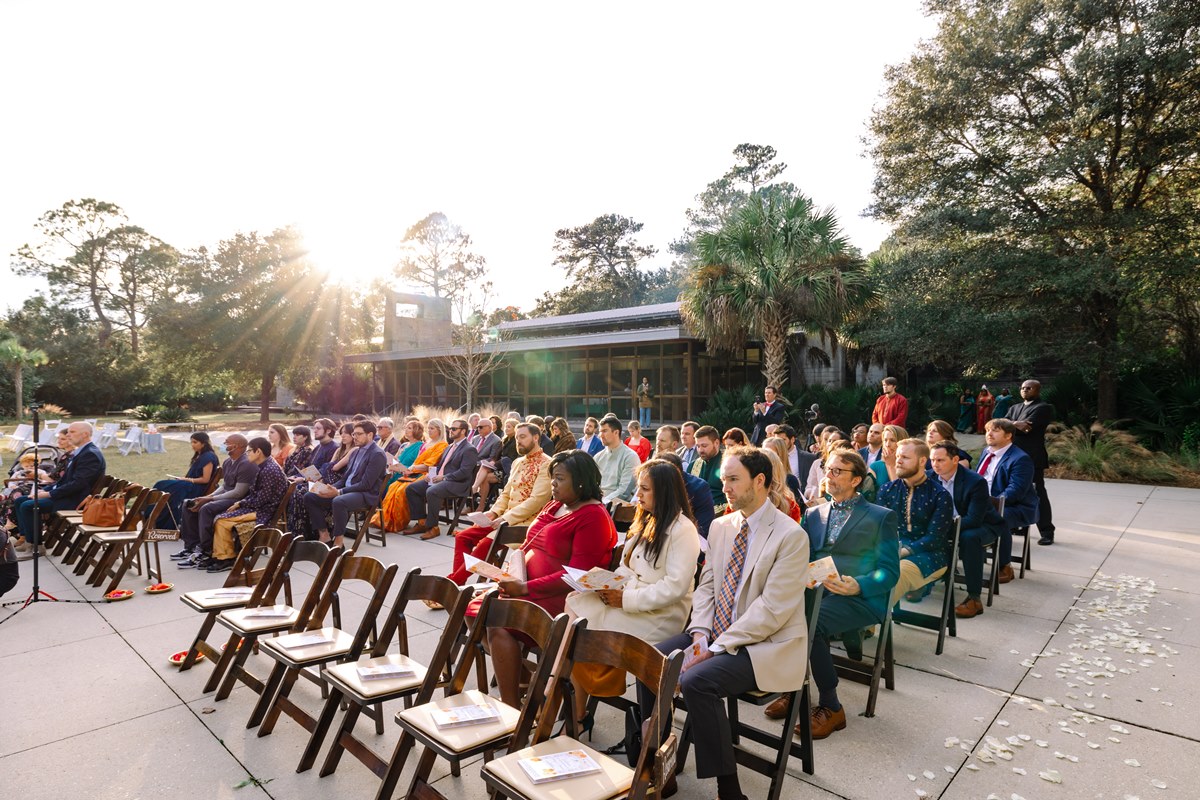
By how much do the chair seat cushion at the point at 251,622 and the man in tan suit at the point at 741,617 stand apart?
2155mm

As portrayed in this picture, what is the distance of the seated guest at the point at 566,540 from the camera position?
11.8 ft

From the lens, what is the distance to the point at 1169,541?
733cm

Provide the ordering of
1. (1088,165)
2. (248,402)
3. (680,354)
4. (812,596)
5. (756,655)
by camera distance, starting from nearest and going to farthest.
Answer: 1. (756,655)
2. (812,596)
3. (1088,165)
4. (680,354)
5. (248,402)

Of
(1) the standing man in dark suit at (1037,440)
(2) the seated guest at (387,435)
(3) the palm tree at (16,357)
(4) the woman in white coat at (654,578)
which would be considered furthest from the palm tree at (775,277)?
(3) the palm tree at (16,357)

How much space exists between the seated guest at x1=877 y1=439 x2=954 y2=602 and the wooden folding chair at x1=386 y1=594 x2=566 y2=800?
2930 mm

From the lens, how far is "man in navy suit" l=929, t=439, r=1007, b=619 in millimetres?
4926

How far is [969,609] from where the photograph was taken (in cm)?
499

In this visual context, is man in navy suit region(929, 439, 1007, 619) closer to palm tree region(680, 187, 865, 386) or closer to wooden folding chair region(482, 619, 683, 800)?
wooden folding chair region(482, 619, 683, 800)

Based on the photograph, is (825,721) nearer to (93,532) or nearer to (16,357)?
(93,532)

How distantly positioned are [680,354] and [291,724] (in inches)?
736

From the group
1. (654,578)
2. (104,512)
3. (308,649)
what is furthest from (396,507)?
(654,578)

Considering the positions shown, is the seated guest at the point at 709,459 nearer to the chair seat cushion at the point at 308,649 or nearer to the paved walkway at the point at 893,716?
the paved walkway at the point at 893,716

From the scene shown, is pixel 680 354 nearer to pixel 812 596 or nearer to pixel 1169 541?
pixel 1169 541

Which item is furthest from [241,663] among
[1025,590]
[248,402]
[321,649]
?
[248,402]
